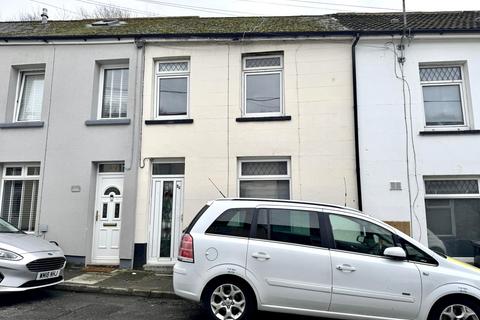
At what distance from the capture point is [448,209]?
902cm

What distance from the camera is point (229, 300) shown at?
5438 mm

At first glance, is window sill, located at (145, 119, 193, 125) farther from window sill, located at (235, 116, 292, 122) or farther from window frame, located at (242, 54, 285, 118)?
window frame, located at (242, 54, 285, 118)

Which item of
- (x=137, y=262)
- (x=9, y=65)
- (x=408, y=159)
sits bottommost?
(x=137, y=262)

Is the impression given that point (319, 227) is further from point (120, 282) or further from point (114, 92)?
point (114, 92)

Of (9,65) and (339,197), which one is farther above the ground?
(9,65)

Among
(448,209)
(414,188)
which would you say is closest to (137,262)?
(414,188)

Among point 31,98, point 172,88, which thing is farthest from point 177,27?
point 31,98

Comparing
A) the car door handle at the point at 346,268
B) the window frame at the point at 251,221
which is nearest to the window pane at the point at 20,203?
the window frame at the point at 251,221

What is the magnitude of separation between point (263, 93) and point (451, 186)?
4.91m

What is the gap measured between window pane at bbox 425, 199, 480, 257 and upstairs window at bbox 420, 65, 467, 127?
1.87 metres

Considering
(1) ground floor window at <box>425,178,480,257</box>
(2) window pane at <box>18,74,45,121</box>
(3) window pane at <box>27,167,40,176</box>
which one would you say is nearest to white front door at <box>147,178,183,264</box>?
(3) window pane at <box>27,167,40,176</box>

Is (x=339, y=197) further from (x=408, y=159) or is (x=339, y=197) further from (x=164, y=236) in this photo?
(x=164, y=236)

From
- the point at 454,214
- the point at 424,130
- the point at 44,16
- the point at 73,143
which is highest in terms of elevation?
the point at 44,16

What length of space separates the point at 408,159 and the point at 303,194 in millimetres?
2502
